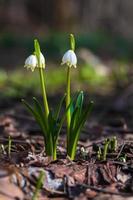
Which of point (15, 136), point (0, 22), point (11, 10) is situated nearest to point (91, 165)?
point (15, 136)

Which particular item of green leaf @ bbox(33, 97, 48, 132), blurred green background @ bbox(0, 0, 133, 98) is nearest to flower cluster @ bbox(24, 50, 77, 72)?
green leaf @ bbox(33, 97, 48, 132)

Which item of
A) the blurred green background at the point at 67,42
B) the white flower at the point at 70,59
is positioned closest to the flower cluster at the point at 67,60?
the white flower at the point at 70,59

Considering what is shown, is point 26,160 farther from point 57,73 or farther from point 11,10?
point 11,10

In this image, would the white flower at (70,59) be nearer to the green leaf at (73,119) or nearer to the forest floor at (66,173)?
the green leaf at (73,119)

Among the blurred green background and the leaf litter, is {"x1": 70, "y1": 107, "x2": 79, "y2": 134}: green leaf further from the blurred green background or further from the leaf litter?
the blurred green background

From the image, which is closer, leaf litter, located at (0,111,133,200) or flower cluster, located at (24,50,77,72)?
leaf litter, located at (0,111,133,200)

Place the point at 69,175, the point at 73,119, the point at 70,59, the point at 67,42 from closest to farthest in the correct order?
the point at 69,175
the point at 70,59
the point at 73,119
the point at 67,42

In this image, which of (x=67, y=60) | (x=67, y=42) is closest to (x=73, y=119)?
(x=67, y=60)

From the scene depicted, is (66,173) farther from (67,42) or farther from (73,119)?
(67,42)

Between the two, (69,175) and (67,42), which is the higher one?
(67,42)
